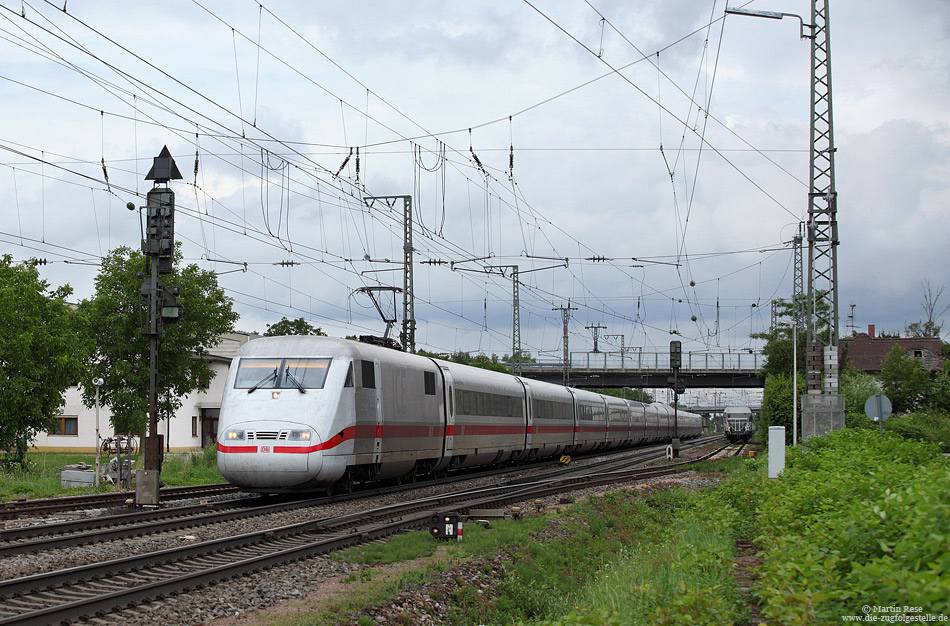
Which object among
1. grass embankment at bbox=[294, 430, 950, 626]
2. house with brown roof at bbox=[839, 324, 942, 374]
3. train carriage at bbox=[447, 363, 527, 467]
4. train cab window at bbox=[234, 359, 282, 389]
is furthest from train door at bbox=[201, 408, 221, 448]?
house with brown roof at bbox=[839, 324, 942, 374]

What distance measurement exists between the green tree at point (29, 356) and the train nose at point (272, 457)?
1159 cm

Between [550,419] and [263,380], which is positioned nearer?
[263,380]

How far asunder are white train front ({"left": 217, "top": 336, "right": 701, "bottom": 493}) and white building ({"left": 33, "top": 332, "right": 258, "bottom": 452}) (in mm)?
34651

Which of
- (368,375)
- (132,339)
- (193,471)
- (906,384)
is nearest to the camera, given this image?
(368,375)

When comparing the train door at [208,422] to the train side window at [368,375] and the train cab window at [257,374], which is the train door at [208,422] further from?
the train cab window at [257,374]

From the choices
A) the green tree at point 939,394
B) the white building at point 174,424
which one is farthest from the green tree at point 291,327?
the green tree at point 939,394

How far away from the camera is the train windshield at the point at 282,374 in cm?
1820

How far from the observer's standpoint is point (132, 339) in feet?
143

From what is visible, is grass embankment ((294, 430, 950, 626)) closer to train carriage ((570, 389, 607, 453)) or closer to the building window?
train carriage ((570, 389, 607, 453))

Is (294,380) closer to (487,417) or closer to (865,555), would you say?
(487,417)

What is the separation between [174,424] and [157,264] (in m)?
46.0

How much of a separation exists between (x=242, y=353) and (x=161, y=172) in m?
4.03

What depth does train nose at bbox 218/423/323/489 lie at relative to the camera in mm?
17328

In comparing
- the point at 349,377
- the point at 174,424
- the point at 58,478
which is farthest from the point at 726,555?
the point at 174,424
